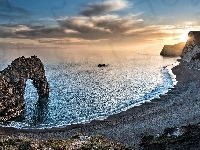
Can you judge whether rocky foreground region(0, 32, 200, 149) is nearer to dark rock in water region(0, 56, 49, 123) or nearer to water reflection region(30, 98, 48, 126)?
water reflection region(30, 98, 48, 126)

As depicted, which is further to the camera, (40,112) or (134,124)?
(40,112)

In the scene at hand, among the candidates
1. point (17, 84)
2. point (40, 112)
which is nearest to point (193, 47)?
point (40, 112)

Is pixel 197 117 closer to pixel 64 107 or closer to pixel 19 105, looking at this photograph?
pixel 64 107

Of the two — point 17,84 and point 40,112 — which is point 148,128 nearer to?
point 40,112

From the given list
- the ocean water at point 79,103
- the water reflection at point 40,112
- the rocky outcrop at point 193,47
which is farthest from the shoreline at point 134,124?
the rocky outcrop at point 193,47

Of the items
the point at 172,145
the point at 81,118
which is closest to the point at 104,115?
the point at 81,118

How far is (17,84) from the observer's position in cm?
6181

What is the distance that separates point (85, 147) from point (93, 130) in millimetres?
23576

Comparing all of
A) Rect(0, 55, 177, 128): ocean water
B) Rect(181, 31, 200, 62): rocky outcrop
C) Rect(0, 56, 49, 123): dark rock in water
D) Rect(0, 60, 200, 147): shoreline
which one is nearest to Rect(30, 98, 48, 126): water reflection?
Rect(0, 55, 177, 128): ocean water

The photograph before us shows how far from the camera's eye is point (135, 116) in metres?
53.8

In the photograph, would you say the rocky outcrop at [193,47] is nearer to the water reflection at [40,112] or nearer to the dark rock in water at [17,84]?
the dark rock in water at [17,84]

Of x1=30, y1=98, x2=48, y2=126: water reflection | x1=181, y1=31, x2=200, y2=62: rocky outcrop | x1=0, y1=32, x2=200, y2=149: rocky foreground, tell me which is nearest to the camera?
x1=0, y1=32, x2=200, y2=149: rocky foreground

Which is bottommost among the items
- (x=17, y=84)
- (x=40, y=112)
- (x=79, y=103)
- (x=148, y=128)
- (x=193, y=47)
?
(x=148, y=128)

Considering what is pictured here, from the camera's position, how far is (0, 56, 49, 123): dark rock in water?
54.6 meters
